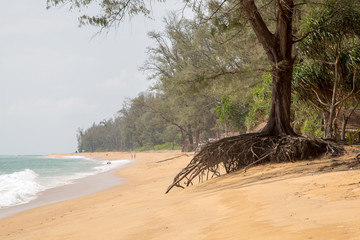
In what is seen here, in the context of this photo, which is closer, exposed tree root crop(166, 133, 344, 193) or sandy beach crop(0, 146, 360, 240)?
sandy beach crop(0, 146, 360, 240)

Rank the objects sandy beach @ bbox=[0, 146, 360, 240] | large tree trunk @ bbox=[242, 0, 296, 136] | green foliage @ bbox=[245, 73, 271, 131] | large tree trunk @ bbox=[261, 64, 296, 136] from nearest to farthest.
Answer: sandy beach @ bbox=[0, 146, 360, 240], large tree trunk @ bbox=[242, 0, 296, 136], large tree trunk @ bbox=[261, 64, 296, 136], green foliage @ bbox=[245, 73, 271, 131]

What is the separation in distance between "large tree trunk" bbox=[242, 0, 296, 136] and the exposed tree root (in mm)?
468

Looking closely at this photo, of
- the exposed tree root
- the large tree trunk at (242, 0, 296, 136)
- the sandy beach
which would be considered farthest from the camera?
the large tree trunk at (242, 0, 296, 136)

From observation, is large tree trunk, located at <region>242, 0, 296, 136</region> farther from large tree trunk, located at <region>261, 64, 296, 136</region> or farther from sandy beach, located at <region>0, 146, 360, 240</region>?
sandy beach, located at <region>0, 146, 360, 240</region>

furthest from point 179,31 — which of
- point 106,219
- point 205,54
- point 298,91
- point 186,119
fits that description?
point 106,219

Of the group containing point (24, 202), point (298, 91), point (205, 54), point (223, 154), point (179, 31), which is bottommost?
point (24, 202)

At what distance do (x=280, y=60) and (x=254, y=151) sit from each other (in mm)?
2655

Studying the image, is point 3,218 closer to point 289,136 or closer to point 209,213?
point 209,213

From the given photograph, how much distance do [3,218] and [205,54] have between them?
2595 centimetres

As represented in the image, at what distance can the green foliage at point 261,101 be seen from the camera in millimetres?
12462

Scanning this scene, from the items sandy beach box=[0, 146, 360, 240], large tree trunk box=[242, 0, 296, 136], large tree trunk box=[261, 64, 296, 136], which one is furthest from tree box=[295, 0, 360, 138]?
sandy beach box=[0, 146, 360, 240]

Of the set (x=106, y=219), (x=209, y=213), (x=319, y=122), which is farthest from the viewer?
(x=319, y=122)

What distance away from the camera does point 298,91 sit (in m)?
10.9

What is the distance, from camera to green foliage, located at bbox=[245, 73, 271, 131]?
491 inches
